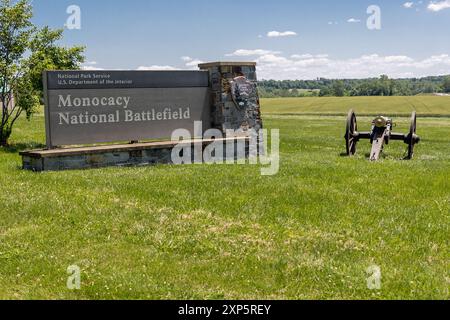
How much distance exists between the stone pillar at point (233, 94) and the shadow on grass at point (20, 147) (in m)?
6.93

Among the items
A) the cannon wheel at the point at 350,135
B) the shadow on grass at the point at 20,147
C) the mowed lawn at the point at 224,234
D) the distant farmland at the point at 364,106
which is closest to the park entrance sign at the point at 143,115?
the mowed lawn at the point at 224,234

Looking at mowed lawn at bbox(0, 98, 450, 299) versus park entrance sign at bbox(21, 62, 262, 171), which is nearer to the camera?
mowed lawn at bbox(0, 98, 450, 299)

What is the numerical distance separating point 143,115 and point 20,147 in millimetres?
6201

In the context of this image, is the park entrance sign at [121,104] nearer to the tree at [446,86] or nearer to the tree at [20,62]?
the tree at [20,62]

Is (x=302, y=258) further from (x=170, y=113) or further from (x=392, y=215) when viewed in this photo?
(x=170, y=113)

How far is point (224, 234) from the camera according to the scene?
737 cm

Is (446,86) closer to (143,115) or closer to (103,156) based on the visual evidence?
(143,115)

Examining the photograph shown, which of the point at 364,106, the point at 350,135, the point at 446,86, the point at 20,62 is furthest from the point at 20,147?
the point at 446,86

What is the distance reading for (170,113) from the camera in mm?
14758

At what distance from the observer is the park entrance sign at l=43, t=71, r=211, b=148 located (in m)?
12.8

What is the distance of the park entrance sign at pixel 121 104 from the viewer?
1283 cm

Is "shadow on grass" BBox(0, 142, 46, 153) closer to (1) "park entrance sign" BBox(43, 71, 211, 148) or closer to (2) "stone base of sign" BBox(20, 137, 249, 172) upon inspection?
(1) "park entrance sign" BBox(43, 71, 211, 148)

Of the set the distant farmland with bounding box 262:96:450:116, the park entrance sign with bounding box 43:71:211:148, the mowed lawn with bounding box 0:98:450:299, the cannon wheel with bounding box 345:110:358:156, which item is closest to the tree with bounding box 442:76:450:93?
the distant farmland with bounding box 262:96:450:116
